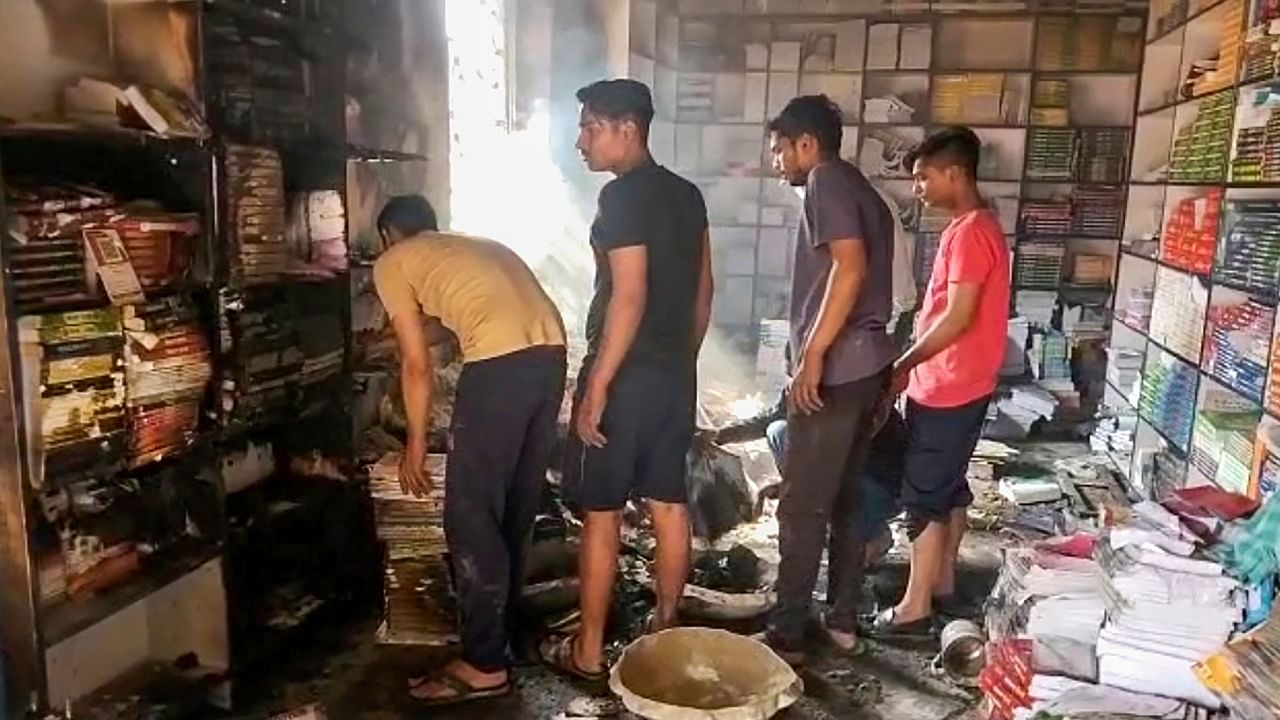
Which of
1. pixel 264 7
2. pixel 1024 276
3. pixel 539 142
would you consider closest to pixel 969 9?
pixel 1024 276

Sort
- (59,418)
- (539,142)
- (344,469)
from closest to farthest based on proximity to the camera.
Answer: (59,418)
(344,469)
(539,142)

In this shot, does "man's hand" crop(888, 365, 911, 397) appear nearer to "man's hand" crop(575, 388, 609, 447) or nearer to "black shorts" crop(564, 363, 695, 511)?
"black shorts" crop(564, 363, 695, 511)

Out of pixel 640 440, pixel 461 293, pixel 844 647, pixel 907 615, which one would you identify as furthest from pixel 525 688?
pixel 907 615

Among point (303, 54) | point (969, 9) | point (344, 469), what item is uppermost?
point (969, 9)

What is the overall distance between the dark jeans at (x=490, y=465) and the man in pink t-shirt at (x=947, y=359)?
97cm

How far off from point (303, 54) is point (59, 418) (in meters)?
1.23

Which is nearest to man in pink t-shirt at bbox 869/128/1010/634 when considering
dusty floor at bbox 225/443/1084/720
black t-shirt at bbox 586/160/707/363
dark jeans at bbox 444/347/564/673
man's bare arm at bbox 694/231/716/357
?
dusty floor at bbox 225/443/1084/720

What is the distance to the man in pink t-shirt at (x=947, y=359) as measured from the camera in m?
2.61

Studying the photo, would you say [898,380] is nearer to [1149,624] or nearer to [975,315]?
[975,315]

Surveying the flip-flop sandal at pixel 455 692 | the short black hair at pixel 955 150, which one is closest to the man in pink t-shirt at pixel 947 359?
the short black hair at pixel 955 150

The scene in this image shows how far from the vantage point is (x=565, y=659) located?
8.49ft

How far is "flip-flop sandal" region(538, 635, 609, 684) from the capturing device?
2545 mm

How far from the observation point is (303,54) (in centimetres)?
264

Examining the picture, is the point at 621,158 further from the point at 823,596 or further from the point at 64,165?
the point at 823,596
